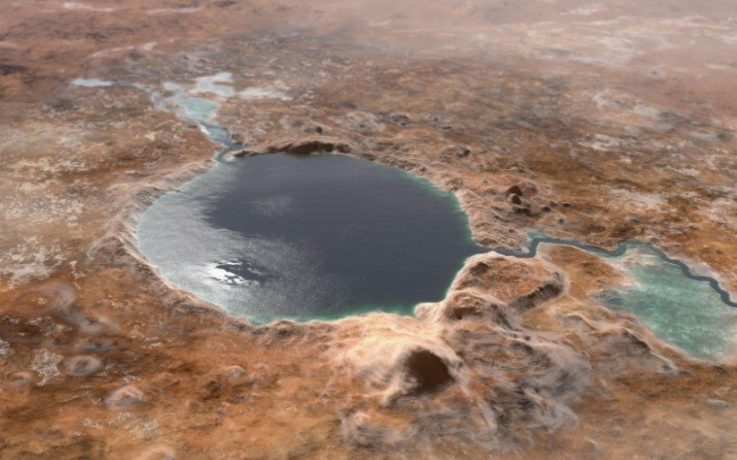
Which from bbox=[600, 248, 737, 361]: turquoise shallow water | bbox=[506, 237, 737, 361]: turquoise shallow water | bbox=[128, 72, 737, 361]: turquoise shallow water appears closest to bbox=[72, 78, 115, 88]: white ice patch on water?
bbox=[128, 72, 737, 361]: turquoise shallow water

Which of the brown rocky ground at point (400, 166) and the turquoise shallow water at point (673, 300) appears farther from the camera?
the turquoise shallow water at point (673, 300)

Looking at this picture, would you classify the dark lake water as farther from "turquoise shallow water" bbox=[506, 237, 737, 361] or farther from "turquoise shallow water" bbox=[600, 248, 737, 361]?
"turquoise shallow water" bbox=[600, 248, 737, 361]

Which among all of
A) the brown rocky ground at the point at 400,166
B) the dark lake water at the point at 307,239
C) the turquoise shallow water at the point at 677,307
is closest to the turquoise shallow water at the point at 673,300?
the turquoise shallow water at the point at 677,307

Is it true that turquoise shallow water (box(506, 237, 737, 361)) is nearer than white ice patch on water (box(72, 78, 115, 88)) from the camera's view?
Yes

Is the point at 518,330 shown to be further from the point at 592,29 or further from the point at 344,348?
the point at 592,29

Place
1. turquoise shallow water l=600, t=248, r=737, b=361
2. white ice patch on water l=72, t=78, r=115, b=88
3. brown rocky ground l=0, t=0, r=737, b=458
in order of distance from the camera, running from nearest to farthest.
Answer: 1. brown rocky ground l=0, t=0, r=737, b=458
2. turquoise shallow water l=600, t=248, r=737, b=361
3. white ice patch on water l=72, t=78, r=115, b=88

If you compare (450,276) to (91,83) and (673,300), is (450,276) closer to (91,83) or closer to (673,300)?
(673,300)

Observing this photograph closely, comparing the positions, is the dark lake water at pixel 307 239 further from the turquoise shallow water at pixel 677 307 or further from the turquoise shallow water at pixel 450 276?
the turquoise shallow water at pixel 677 307
